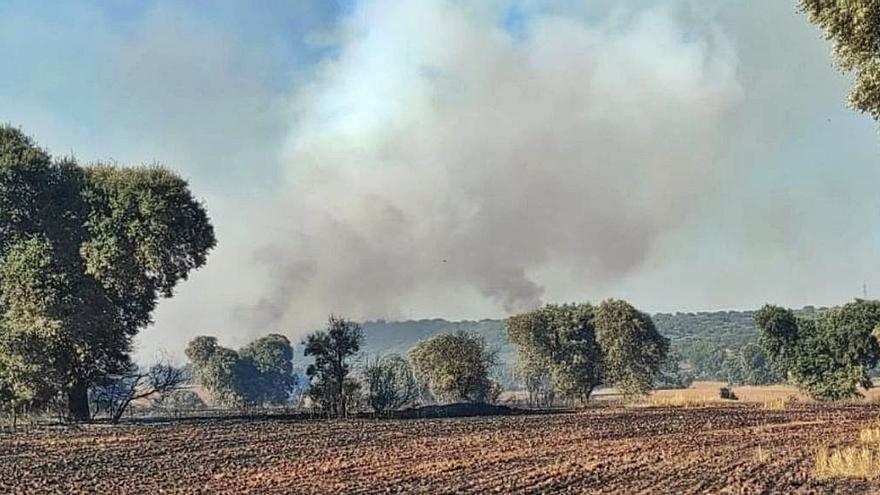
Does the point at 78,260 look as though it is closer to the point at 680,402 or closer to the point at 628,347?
the point at 680,402

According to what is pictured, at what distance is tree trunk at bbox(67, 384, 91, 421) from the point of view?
46594mm

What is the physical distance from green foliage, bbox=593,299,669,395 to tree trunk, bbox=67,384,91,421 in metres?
48.6

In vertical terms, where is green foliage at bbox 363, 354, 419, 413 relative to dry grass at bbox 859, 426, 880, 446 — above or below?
above

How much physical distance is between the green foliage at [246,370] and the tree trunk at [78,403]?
63.4 meters

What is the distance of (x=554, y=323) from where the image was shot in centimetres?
8456

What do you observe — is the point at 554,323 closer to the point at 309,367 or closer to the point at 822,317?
the point at 822,317

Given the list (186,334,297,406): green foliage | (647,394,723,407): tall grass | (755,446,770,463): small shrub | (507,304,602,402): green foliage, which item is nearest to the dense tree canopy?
(755,446,770,463): small shrub

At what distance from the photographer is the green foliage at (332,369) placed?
55.8 meters

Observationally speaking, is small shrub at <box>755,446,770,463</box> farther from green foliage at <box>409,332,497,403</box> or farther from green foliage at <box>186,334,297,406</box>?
green foliage at <box>186,334,297,406</box>

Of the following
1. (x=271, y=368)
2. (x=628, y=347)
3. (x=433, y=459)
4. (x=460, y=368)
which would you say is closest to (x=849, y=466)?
(x=433, y=459)

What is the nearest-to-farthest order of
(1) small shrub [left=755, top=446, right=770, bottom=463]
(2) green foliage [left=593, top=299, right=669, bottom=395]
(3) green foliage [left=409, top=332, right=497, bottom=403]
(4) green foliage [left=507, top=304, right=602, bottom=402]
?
(1) small shrub [left=755, top=446, right=770, bottom=463] < (3) green foliage [left=409, top=332, right=497, bottom=403] < (2) green foliage [left=593, top=299, right=669, bottom=395] < (4) green foliage [left=507, top=304, right=602, bottom=402]

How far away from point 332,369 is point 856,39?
143ft

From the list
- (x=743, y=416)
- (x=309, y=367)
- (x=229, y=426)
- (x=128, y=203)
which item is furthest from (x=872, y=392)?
(x=128, y=203)

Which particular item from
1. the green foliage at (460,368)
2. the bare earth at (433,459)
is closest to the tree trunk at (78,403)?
the bare earth at (433,459)
